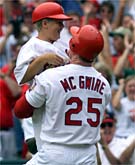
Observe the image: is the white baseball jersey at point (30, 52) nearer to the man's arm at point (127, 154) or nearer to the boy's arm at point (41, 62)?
the boy's arm at point (41, 62)

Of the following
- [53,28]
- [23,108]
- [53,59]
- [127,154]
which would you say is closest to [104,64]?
[127,154]

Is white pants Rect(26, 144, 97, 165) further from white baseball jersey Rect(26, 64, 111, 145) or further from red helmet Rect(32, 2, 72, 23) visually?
red helmet Rect(32, 2, 72, 23)

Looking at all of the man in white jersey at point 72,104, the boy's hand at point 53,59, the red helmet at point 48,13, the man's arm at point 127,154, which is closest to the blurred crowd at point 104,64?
the man's arm at point 127,154

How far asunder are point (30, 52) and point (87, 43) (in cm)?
55

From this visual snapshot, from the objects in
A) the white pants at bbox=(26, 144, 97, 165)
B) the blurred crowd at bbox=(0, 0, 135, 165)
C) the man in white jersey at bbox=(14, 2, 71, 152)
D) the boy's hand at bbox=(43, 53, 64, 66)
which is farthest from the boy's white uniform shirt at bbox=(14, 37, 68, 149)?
the blurred crowd at bbox=(0, 0, 135, 165)

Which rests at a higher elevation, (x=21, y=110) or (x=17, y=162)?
(x=21, y=110)

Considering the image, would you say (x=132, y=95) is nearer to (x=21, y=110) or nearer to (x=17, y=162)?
(x=17, y=162)

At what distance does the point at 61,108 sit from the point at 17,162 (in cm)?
383

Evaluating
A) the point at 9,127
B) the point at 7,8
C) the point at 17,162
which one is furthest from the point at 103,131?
the point at 7,8

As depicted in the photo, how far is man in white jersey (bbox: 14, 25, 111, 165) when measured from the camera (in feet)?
18.4

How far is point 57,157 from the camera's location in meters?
5.65

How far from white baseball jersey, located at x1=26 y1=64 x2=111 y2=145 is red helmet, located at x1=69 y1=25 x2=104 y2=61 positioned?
11cm

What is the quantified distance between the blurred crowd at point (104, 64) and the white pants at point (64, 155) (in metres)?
2.41

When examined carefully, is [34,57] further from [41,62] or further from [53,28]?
[53,28]
